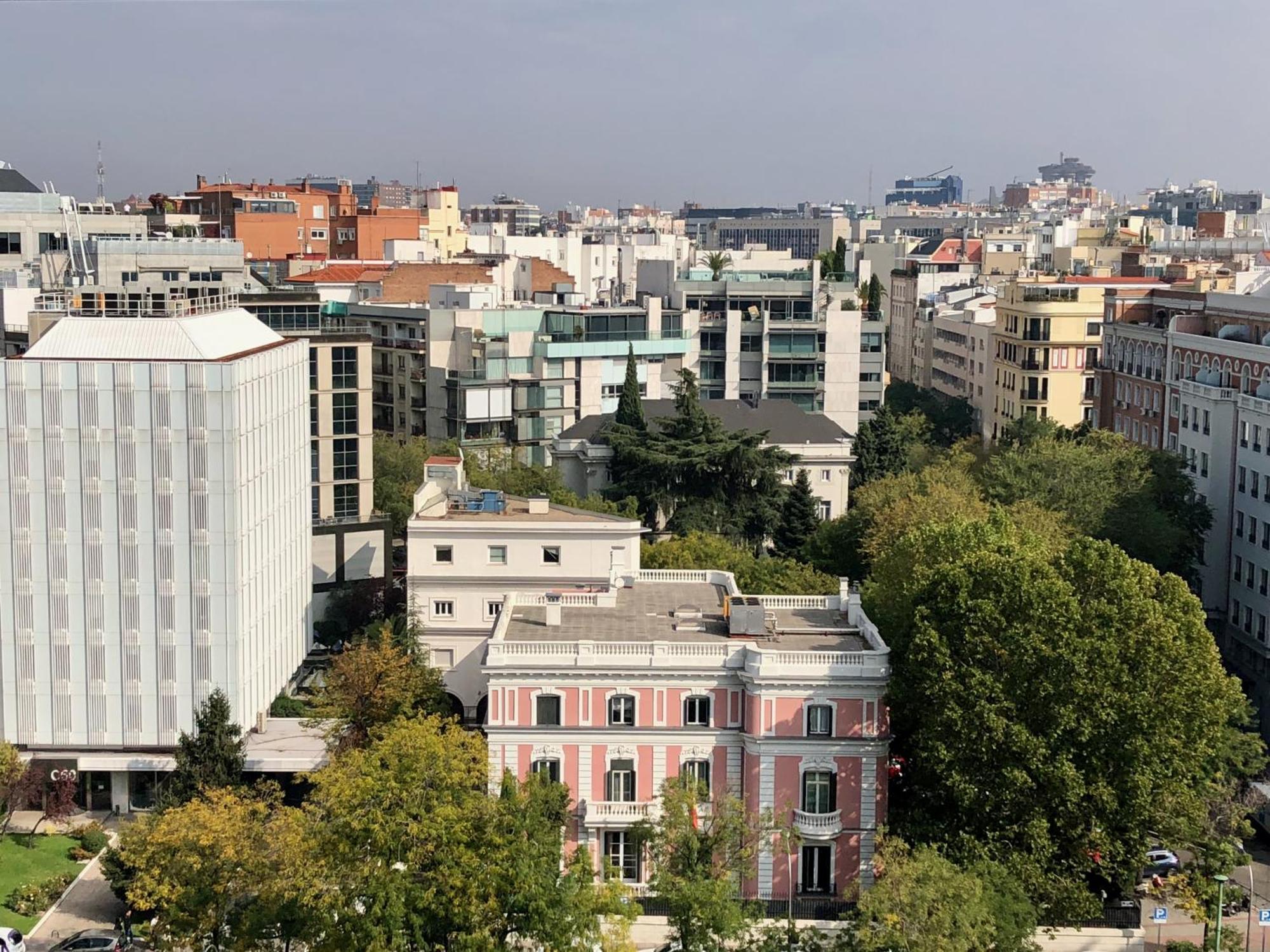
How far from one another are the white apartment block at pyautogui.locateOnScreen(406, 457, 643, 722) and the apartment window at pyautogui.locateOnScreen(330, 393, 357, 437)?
16969 millimetres

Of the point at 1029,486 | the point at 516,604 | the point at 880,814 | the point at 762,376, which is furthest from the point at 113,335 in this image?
the point at 762,376

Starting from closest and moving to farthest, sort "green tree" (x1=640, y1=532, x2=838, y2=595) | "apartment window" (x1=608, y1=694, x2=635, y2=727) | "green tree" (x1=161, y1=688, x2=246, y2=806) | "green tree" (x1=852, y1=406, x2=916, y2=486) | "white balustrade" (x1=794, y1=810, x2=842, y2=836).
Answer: "white balustrade" (x1=794, y1=810, x2=842, y2=836)
"apartment window" (x1=608, y1=694, x2=635, y2=727)
"green tree" (x1=161, y1=688, x2=246, y2=806)
"green tree" (x1=640, y1=532, x2=838, y2=595)
"green tree" (x1=852, y1=406, x2=916, y2=486)

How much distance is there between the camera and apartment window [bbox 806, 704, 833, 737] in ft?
161

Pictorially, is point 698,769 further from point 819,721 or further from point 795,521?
point 795,521

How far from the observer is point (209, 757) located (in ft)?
175

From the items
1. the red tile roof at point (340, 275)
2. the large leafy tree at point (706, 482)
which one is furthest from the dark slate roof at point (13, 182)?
the large leafy tree at point (706, 482)

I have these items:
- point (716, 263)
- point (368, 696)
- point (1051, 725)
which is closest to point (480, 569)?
point (368, 696)

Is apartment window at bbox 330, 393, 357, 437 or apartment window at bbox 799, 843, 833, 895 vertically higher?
apartment window at bbox 330, 393, 357, 437

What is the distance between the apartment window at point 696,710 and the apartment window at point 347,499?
35.4m

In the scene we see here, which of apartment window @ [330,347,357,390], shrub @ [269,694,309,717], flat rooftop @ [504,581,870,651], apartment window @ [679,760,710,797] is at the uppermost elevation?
apartment window @ [330,347,357,390]

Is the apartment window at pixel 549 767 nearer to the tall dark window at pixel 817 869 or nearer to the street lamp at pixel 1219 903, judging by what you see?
the tall dark window at pixel 817 869

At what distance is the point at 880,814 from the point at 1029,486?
3271cm

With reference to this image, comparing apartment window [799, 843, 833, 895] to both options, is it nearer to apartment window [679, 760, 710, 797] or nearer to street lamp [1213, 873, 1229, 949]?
apartment window [679, 760, 710, 797]

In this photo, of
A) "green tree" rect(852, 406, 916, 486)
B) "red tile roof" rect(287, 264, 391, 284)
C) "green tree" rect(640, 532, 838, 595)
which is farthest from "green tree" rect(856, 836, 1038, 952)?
"red tile roof" rect(287, 264, 391, 284)
